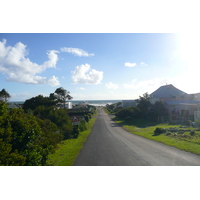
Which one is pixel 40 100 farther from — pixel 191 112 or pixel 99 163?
pixel 191 112

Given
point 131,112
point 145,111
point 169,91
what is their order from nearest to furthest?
point 145,111 < point 131,112 < point 169,91

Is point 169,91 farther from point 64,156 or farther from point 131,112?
point 64,156

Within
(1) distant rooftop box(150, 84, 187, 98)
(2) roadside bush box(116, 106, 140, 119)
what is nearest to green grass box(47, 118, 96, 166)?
(2) roadside bush box(116, 106, 140, 119)

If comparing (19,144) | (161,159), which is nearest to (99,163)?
(161,159)

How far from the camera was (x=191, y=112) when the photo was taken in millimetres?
28859

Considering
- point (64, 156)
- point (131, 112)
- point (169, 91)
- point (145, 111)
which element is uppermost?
point (169, 91)

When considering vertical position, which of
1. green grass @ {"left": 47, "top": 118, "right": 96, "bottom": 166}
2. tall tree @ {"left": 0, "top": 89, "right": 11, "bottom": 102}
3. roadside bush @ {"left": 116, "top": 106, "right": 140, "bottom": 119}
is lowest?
green grass @ {"left": 47, "top": 118, "right": 96, "bottom": 166}

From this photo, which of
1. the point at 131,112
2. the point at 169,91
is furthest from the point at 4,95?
the point at 169,91

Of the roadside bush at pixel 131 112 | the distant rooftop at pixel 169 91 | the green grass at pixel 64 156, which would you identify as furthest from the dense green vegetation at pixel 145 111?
the green grass at pixel 64 156

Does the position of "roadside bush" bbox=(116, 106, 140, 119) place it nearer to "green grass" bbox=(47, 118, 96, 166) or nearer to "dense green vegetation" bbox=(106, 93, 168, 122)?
"dense green vegetation" bbox=(106, 93, 168, 122)

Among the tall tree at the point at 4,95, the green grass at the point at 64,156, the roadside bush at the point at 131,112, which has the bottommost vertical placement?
the green grass at the point at 64,156

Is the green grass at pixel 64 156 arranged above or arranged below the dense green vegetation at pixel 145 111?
below

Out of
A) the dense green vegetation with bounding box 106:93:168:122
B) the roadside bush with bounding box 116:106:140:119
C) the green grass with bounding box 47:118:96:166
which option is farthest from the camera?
the roadside bush with bounding box 116:106:140:119

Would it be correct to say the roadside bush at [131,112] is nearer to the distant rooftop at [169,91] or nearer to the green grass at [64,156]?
the distant rooftop at [169,91]
